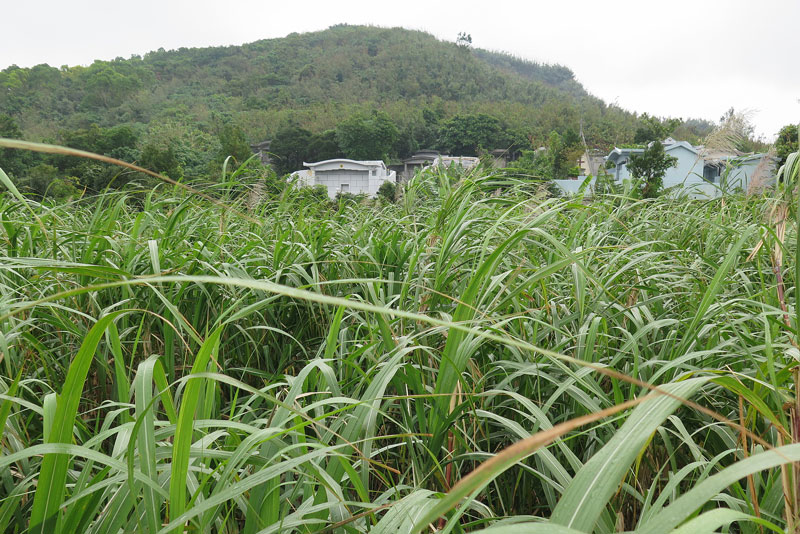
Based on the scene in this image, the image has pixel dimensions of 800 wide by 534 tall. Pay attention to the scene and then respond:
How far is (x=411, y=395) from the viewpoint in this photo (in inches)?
32.9

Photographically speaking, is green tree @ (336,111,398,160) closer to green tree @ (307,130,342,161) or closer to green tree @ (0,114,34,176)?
green tree @ (307,130,342,161)

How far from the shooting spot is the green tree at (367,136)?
3962 cm

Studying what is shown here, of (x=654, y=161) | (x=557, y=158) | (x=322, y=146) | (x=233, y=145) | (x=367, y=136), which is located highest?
(x=367, y=136)

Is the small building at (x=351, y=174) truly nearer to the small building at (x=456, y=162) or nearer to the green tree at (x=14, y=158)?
the green tree at (x=14, y=158)

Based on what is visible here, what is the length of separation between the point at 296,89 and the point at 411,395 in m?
53.9

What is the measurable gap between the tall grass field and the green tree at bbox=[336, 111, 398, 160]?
3911 cm

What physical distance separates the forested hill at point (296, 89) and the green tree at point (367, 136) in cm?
337

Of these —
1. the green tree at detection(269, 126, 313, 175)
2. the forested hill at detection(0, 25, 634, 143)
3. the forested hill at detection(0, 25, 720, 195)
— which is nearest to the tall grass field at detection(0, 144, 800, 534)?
the forested hill at detection(0, 25, 720, 195)

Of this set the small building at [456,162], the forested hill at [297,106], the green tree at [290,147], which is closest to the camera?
the small building at [456,162]

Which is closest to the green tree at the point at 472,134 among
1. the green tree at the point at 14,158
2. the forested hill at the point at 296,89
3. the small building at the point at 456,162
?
Answer: the forested hill at the point at 296,89

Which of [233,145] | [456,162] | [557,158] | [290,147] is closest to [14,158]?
[233,145]

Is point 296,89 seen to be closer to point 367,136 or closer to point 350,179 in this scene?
point 367,136

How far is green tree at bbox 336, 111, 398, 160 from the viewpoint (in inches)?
1560

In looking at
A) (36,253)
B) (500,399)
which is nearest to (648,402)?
(500,399)
